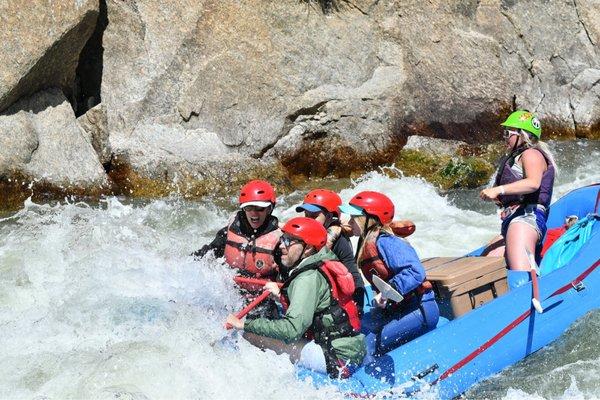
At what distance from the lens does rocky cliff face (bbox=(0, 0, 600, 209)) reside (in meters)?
10.5

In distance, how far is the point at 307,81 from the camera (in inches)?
467

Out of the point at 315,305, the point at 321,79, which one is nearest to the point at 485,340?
the point at 315,305

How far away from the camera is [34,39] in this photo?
10.0 meters

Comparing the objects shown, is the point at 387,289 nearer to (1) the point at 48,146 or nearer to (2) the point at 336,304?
(2) the point at 336,304

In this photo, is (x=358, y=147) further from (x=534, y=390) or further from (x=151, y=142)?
(x=534, y=390)

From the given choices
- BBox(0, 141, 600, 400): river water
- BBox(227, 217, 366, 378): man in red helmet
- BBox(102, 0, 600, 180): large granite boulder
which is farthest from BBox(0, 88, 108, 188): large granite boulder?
BBox(227, 217, 366, 378): man in red helmet

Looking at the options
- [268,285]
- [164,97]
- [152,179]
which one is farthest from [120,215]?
[268,285]

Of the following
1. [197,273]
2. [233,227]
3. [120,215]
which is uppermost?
[233,227]

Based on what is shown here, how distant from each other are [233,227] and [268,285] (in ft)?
3.82

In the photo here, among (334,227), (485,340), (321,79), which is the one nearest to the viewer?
(485,340)

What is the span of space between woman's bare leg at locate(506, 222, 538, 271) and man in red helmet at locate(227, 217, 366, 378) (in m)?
1.53

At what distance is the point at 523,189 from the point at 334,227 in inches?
52.7

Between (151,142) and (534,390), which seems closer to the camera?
(534,390)

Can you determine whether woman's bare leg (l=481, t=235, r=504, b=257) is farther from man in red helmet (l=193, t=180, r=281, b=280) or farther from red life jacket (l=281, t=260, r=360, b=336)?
red life jacket (l=281, t=260, r=360, b=336)
